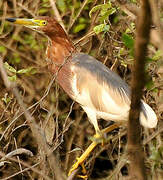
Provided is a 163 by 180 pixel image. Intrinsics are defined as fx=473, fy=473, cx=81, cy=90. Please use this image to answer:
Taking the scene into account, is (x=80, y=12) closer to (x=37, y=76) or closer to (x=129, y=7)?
(x=37, y=76)

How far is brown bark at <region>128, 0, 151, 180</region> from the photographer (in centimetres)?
73

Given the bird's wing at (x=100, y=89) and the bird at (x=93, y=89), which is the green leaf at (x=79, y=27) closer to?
the bird at (x=93, y=89)

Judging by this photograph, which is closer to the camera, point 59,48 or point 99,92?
point 99,92

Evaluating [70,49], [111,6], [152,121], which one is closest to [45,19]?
[70,49]

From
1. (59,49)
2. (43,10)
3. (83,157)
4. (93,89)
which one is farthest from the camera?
(43,10)

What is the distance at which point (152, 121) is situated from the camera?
2248 mm

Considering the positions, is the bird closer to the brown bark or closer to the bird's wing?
the bird's wing

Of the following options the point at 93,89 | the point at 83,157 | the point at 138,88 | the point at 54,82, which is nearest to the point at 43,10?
the point at 54,82

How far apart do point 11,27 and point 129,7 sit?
5.49 ft

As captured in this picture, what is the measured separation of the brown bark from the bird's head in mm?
1739

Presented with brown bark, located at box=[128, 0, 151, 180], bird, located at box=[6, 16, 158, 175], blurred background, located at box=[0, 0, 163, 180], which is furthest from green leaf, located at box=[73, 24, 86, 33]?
brown bark, located at box=[128, 0, 151, 180]

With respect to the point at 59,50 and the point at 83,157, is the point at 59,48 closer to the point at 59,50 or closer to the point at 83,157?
the point at 59,50

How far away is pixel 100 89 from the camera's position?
8.29ft

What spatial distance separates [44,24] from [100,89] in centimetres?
51
